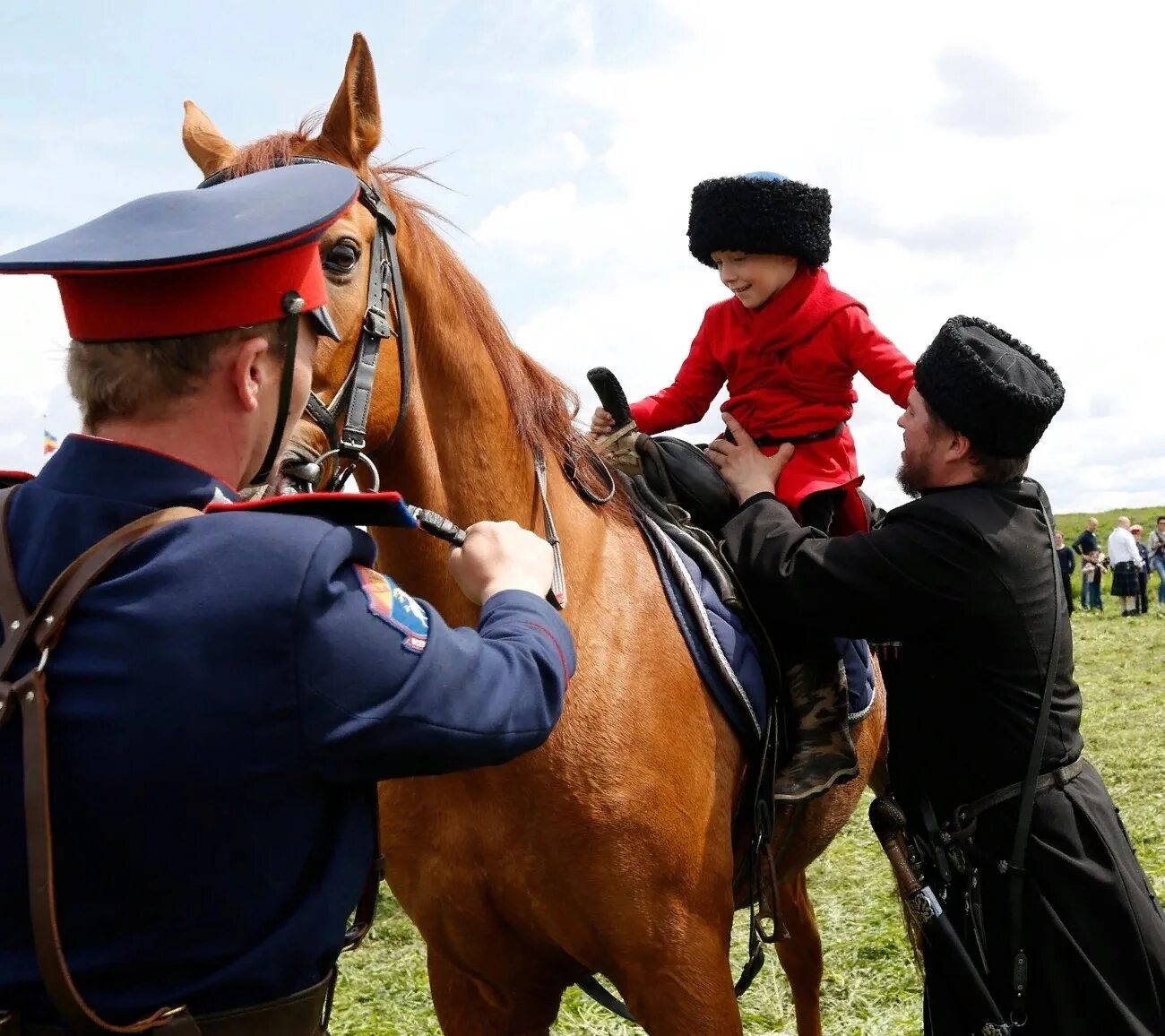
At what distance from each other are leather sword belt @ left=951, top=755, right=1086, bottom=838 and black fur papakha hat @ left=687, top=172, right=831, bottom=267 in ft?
5.66

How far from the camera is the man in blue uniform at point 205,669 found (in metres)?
1.39

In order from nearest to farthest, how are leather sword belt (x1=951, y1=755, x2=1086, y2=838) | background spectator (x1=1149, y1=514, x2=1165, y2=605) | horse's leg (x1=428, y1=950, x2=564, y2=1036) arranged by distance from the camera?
leather sword belt (x1=951, y1=755, x2=1086, y2=838)
horse's leg (x1=428, y1=950, x2=564, y2=1036)
background spectator (x1=1149, y1=514, x2=1165, y2=605)

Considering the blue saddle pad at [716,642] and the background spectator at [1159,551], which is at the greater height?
the blue saddle pad at [716,642]

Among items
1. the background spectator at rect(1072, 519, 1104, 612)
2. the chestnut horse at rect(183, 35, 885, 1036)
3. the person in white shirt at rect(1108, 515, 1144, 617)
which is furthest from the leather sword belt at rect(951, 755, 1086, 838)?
the background spectator at rect(1072, 519, 1104, 612)

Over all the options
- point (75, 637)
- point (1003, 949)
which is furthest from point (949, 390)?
point (75, 637)

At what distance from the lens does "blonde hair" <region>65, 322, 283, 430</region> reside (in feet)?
4.92

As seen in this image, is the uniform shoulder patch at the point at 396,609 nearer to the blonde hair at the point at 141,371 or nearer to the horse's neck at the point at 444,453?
the blonde hair at the point at 141,371

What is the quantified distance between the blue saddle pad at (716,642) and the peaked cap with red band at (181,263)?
5.57 feet

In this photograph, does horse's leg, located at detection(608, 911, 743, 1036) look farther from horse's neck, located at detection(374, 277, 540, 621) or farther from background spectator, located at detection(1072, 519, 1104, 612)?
background spectator, located at detection(1072, 519, 1104, 612)

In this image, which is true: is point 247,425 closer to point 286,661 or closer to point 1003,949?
point 286,661

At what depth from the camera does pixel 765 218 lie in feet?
12.2

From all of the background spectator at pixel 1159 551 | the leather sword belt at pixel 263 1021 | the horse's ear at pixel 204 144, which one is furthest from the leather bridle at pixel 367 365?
the background spectator at pixel 1159 551

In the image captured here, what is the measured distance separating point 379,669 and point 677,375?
279 cm

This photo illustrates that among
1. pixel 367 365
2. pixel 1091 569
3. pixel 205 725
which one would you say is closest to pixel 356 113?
pixel 367 365
